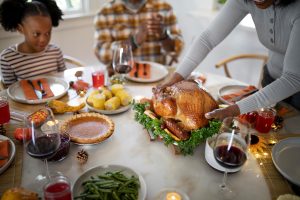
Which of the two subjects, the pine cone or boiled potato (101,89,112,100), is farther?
boiled potato (101,89,112,100)

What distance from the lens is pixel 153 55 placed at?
8.64 feet

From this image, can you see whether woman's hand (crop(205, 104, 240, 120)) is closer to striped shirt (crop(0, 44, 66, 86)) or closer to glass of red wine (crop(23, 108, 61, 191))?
glass of red wine (crop(23, 108, 61, 191))

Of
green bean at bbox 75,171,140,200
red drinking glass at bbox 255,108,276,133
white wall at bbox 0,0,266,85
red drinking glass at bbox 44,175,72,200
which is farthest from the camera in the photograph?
white wall at bbox 0,0,266,85

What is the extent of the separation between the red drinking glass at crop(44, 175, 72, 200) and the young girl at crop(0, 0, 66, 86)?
1.24 metres

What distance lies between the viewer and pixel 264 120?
140 cm

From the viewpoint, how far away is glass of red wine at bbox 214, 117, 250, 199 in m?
1.02

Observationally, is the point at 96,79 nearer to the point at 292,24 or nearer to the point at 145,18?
the point at 145,18

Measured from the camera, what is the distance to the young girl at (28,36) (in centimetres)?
190

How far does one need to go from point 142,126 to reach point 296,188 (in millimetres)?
730

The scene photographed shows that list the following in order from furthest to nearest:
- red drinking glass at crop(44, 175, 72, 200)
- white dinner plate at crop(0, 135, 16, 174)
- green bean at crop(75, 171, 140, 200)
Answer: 1. white dinner plate at crop(0, 135, 16, 174)
2. green bean at crop(75, 171, 140, 200)
3. red drinking glass at crop(44, 175, 72, 200)

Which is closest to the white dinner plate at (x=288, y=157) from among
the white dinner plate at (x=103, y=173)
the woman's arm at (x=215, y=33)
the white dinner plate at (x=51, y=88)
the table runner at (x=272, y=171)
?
the table runner at (x=272, y=171)

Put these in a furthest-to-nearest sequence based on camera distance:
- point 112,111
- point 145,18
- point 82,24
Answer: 1. point 82,24
2. point 145,18
3. point 112,111

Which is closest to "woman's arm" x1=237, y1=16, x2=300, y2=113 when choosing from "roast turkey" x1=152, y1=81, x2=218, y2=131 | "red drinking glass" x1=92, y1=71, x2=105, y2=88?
"roast turkey" x1=152, y1=81, x2=218, y2=131

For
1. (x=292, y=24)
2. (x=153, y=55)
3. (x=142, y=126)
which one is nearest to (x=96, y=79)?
(x=142, y=126)
